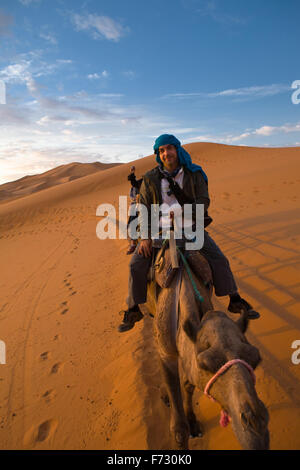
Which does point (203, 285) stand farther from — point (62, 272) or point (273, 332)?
point (62, 272)

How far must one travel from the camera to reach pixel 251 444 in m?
1.19

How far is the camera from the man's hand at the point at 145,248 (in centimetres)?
321

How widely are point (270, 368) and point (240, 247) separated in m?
4.84

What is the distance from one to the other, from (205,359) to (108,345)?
11.8 ft

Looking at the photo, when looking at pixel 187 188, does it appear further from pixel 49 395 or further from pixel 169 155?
pixel 49 395

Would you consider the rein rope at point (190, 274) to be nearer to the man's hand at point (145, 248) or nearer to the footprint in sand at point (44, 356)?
the man's hand at point (145, 248)

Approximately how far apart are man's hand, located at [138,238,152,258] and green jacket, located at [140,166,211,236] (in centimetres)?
16

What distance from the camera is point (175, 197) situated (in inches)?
128

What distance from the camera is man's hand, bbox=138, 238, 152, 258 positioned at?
321 cm

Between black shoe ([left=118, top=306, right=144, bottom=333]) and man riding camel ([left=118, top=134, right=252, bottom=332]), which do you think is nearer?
man riding camel ([left=118, top=134, right=252, bottom=332])

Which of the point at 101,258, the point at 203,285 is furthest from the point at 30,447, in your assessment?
the point at 101,258

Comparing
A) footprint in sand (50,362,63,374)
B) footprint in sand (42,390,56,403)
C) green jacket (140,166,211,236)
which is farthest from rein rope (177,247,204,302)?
footprint in sand (50,362,63,374)

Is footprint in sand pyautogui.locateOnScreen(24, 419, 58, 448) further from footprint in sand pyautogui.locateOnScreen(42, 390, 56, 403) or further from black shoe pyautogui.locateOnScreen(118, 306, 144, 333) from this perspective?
black shoe pyautogui.locateOnScreen(118, 306, 144, 333)

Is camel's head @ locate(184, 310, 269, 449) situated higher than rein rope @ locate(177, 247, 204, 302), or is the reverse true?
rein rope @ locate(177, 247, 204, 302)
